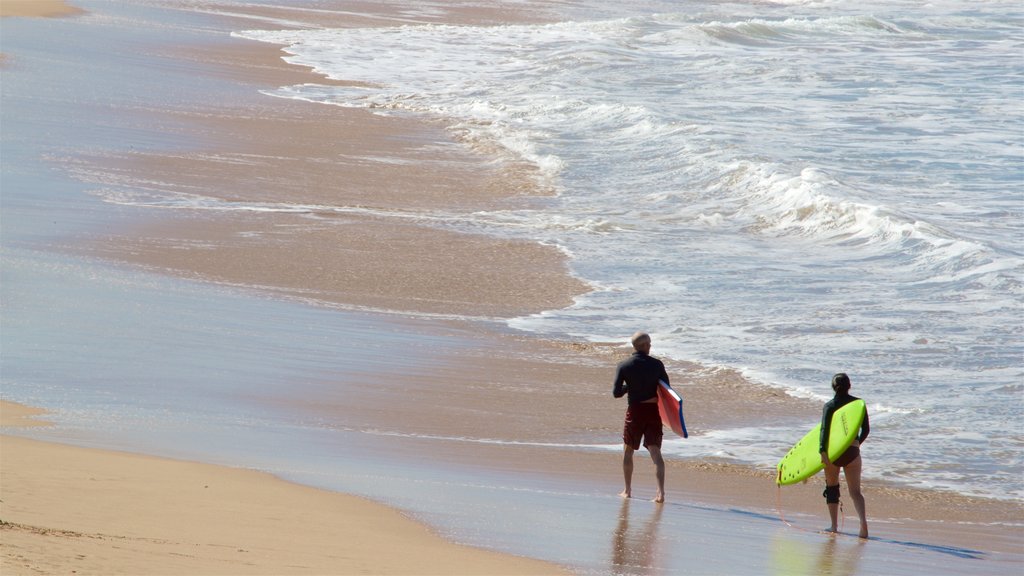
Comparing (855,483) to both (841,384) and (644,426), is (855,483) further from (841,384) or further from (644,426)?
(644,426)

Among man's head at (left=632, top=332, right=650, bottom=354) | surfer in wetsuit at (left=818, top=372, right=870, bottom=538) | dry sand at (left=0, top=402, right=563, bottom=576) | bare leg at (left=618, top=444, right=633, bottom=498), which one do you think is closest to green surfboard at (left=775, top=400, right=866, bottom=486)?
surfer in wetsuit at (left=818, top=372, right=870, bottom=538)

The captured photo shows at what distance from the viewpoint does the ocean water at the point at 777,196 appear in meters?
12.0

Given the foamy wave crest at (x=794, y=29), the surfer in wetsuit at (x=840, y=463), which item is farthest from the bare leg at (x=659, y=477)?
the foamy wave crest at (x=794, y=29)

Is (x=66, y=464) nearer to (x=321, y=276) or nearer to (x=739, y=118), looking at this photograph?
(x=321, y=276)

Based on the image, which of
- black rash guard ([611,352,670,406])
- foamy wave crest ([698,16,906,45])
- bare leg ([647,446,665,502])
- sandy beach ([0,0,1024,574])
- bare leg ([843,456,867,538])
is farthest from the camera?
foamy wave crest ([698,16,906,45])

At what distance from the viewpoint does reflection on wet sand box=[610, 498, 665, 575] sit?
22.5 ft

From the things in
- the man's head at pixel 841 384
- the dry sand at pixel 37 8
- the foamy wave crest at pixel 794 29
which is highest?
the foamy wave crest at pixel 794 29

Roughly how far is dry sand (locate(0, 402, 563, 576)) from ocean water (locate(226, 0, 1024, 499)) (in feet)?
12.2

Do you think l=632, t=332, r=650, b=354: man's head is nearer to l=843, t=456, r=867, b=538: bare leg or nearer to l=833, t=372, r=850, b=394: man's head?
l=833, t=372, r=850, b=394: man's head

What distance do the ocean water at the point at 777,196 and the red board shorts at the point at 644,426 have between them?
1.33 meters

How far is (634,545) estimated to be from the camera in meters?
7.34

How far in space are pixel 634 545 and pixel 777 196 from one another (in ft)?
44.8

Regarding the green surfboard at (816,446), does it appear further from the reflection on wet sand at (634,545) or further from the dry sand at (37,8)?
the dry sand at (37,8)

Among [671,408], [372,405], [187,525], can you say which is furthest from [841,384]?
[187,525]
